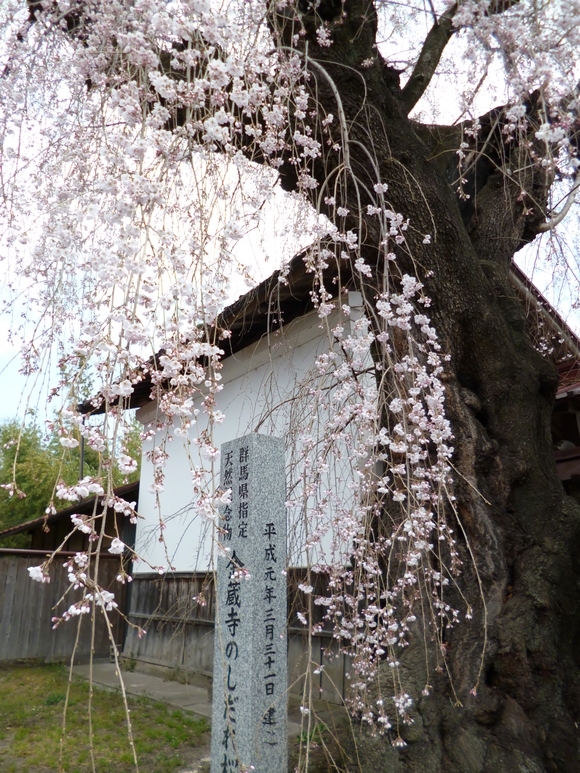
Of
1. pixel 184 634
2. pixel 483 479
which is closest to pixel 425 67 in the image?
pixel 483 479

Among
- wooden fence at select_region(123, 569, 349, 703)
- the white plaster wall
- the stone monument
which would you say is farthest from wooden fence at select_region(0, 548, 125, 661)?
the stone monument

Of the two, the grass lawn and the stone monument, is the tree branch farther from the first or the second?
the grass lawn

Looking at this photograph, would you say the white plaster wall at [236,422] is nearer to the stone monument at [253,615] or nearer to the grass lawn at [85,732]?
the stone monument at [253,615]

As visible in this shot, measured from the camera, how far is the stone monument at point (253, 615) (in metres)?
2.98

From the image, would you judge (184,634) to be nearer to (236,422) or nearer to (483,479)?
(236,422)

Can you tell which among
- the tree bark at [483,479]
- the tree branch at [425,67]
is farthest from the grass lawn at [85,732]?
the tree branch at [425,67]

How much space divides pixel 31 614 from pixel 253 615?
557 cm

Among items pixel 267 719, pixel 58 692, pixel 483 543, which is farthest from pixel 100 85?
pixel 58 692

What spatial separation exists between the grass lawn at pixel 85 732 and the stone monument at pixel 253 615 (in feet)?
3.88

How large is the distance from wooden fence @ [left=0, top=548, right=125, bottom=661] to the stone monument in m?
4.61

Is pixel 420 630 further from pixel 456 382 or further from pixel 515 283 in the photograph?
pixel 515 283

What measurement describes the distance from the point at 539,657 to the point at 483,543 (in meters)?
0.63

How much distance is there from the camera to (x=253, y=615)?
318cm

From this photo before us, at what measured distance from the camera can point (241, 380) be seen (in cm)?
642
